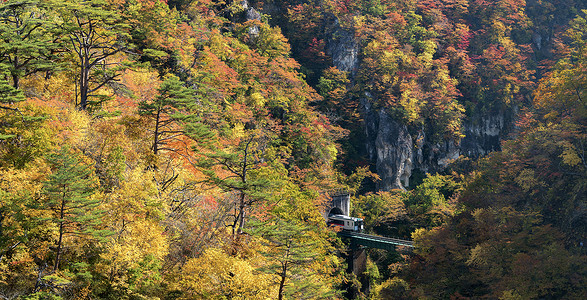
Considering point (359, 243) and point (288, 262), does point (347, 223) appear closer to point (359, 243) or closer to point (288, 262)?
point (359, 243)

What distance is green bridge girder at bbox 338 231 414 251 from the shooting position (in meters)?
32.6

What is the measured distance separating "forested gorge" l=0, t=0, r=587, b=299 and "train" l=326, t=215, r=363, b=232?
2.44 m

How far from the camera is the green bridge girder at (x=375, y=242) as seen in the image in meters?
32.6

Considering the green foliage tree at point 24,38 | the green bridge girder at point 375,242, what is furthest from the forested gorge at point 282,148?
the green bridge girder at point 375,242

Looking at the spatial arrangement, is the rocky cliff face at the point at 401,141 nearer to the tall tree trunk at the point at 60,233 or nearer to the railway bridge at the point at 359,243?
the railway bridge at the point at 359,243

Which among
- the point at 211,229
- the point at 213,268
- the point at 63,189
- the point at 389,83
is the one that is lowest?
the point at 213,268

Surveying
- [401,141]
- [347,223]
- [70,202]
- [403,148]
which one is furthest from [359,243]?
[70,202]

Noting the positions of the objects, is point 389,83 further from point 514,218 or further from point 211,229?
point 211,229

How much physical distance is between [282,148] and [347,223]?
8.36 meters

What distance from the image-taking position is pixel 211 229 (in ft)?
61.2

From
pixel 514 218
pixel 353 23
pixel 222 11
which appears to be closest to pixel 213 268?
pixel 514 218

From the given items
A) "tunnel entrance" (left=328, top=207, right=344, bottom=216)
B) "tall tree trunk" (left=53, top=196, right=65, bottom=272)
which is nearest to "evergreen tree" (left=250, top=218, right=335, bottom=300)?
"tall tree trunk" (left=53, top=196, right=65, bottom=272)

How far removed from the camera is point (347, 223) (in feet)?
116

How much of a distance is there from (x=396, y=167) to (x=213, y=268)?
3288cm
